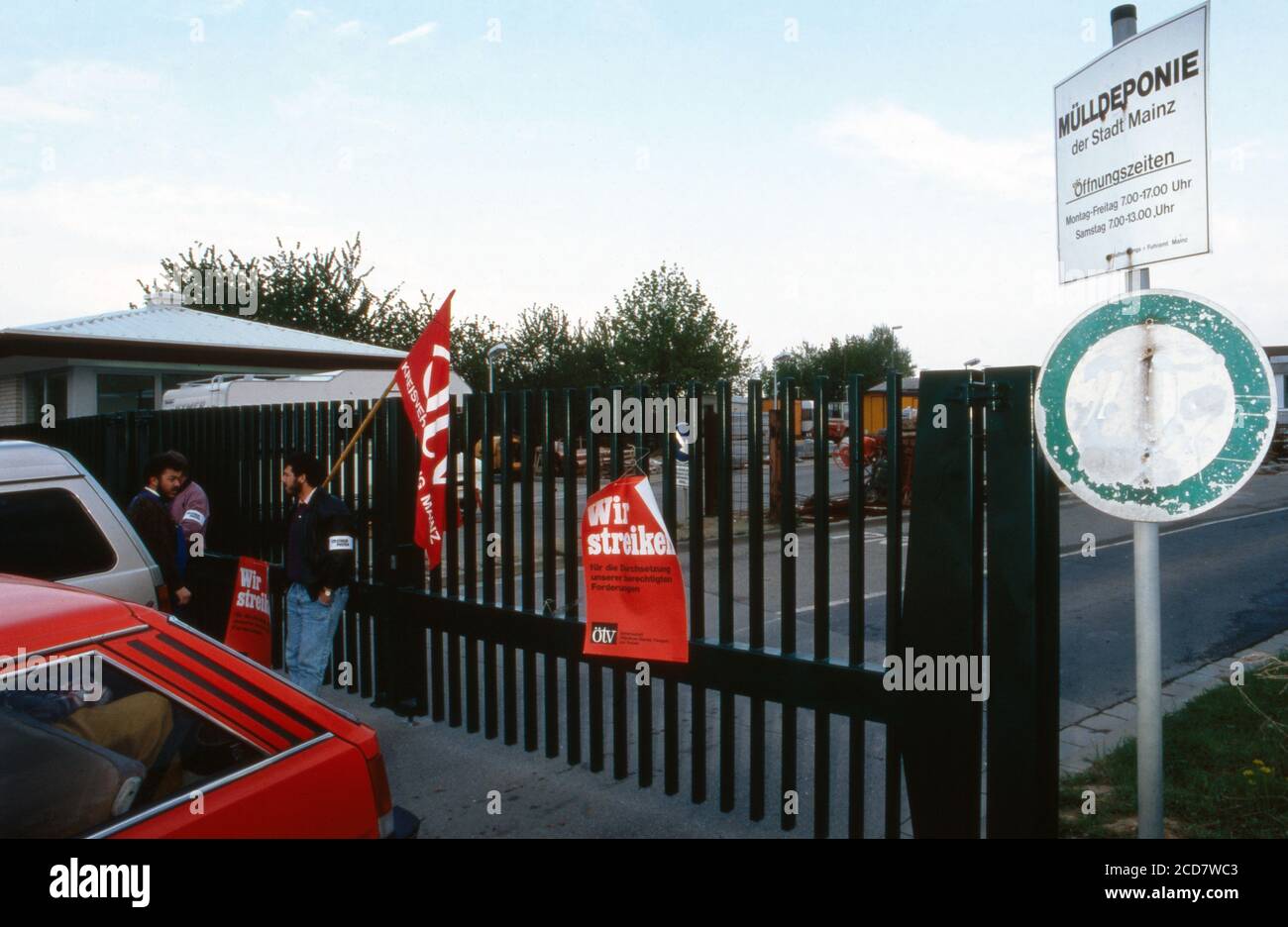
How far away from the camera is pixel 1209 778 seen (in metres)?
4.48

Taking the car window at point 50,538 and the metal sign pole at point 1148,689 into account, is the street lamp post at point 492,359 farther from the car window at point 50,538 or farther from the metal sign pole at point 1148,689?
the metal sign pole at point 1148,689

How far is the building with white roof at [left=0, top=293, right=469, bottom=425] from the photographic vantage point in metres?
18.6

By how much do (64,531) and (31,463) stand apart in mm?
423

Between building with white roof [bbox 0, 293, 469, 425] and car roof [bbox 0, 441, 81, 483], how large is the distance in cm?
1487

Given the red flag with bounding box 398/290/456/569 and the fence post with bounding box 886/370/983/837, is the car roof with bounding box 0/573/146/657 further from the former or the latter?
the red flag with bounding box 398/290/456/569

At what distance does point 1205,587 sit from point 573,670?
8517 millimetres

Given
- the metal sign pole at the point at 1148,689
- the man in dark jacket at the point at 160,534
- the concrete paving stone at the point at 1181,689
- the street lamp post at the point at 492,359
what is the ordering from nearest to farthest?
1. the metal sign pole at the point at 1148,689
2. the concrete paving stone at the point at 1181,689
3. the man in dark jacket at the point at 160,534
4. the street lamp post at the point at 492,359

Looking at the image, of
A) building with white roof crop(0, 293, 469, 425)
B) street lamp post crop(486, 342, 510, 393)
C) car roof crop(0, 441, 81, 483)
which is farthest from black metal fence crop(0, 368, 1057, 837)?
street lamp post crop(486, 342, 510, 393)

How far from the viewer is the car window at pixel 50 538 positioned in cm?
478

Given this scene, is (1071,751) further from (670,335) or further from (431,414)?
(670,335)
